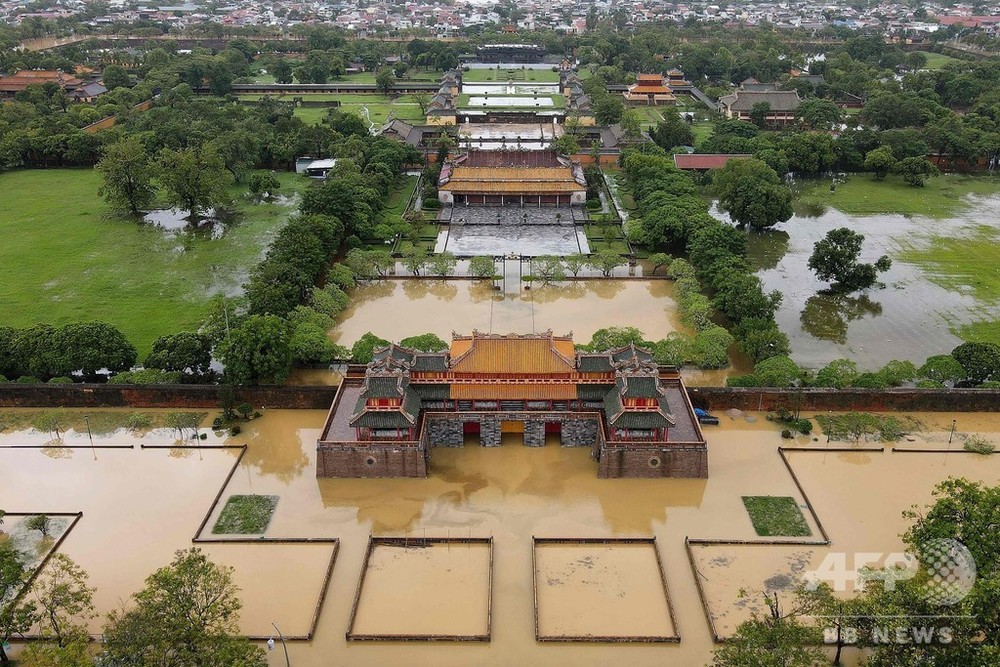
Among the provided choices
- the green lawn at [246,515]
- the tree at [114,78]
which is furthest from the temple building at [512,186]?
the tree at [114,78]

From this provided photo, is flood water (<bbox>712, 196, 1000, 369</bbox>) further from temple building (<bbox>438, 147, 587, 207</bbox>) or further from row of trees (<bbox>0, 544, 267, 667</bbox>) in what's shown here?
row of trees (<bbox>0, 544, 267, 667</bbox>)

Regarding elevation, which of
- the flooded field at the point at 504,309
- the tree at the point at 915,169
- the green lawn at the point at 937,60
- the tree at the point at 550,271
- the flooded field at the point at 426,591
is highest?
the green lawn at the point at 937,60

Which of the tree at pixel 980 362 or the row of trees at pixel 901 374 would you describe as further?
the tree at pixel 980 362

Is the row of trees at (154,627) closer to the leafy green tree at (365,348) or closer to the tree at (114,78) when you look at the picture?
the leafy green tree at (365,348)

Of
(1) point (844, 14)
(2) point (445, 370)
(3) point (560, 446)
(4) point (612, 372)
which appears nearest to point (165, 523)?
(2) point (445, 370)

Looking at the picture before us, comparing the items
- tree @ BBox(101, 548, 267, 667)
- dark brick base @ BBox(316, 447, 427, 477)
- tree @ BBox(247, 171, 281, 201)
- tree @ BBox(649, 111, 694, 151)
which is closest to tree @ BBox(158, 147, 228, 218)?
tree @ BBox(247, 171, 281, 201)

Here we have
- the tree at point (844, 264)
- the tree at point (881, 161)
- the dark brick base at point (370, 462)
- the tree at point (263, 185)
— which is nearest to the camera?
the dark brick base at point (370, 462)

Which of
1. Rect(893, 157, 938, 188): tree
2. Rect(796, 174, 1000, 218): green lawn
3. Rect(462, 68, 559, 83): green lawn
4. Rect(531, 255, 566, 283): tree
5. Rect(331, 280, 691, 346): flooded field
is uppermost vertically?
Rect(462, 68, 559, 83): green lawn
